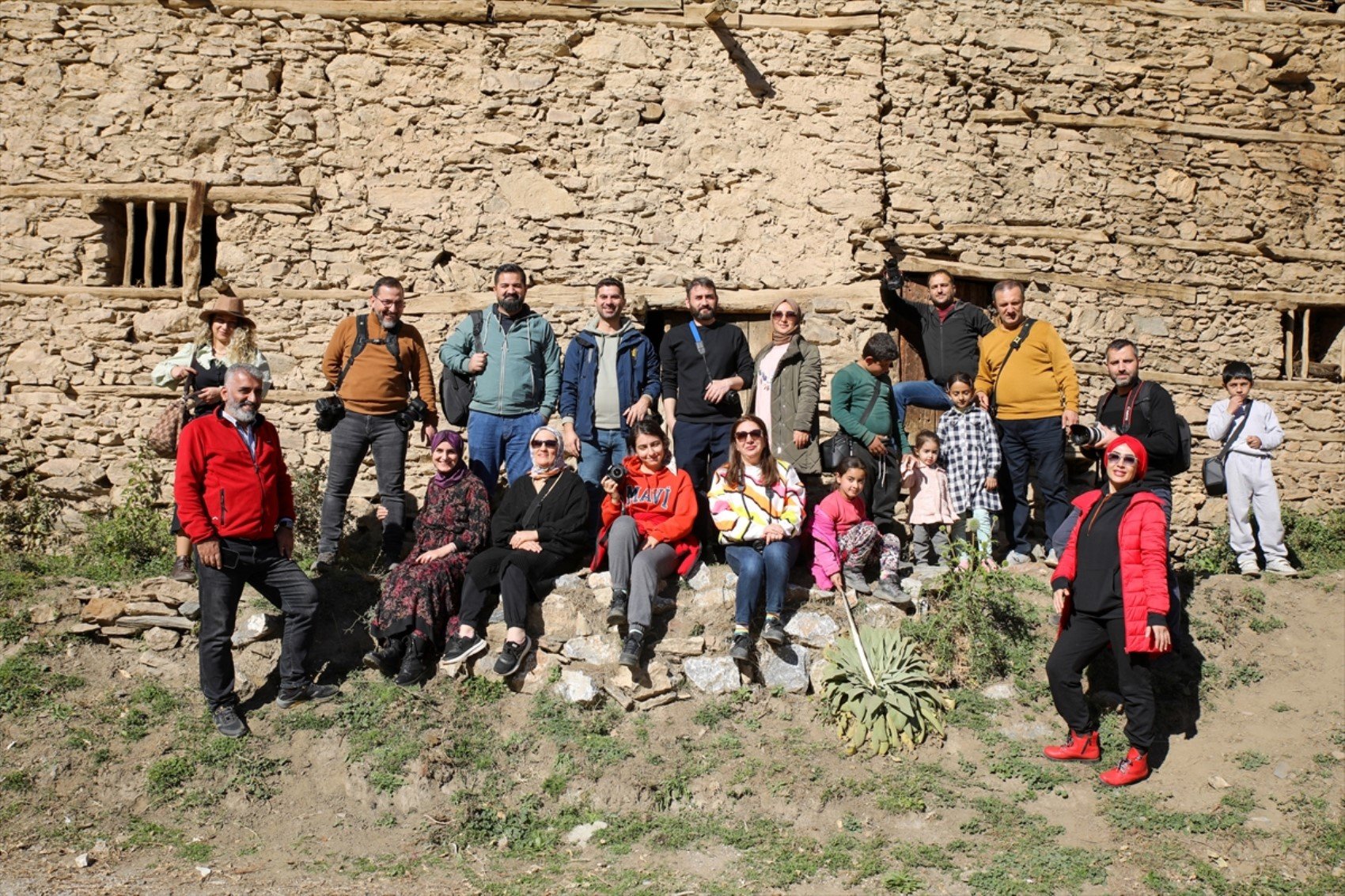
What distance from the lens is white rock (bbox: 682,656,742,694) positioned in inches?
259

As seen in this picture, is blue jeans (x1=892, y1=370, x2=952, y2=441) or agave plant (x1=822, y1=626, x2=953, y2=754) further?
blue jeans (x1=892, y1=370, x2=952, y2=441)

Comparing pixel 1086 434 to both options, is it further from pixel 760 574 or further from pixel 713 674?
pixel 713 674

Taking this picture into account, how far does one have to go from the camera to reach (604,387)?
7496 mm

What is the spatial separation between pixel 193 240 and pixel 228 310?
1.90 meters

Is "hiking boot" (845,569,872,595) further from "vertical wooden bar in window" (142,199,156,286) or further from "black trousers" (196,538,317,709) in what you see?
"vertical wooden bar in window" (142,199,156,286)

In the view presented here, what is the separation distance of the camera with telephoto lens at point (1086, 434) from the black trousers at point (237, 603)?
16.3 feet

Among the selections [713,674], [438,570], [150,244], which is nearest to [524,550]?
[438,570]

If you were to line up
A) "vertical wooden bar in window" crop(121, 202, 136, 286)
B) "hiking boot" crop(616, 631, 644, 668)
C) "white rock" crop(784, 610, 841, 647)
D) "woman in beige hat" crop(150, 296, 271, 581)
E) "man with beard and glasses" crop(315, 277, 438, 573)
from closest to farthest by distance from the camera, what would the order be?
"hiking boot" crop(616, 631, 644, 668)
"white rock" crop(784, 610, 841, 647)
"woman in beige hat" crop(150, 296, 271, 581)
"man with beard and glasses" crop(315, 277, 438, 573)
"vertical wooden bar in window" crop(121, 202, 136, 286)

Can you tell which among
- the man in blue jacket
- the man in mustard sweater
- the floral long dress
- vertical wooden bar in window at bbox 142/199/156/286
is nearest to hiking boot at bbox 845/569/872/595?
the man in mustard sweater

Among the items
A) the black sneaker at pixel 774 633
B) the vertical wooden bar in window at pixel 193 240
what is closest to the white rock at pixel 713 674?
the black sneaker at pixel 774 633

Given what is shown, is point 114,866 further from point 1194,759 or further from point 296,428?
point 1194,759

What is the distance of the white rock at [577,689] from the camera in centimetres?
644

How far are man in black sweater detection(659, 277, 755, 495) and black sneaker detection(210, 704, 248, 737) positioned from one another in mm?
3159

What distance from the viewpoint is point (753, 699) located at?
21.4 feet
